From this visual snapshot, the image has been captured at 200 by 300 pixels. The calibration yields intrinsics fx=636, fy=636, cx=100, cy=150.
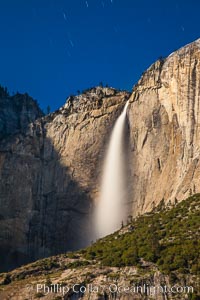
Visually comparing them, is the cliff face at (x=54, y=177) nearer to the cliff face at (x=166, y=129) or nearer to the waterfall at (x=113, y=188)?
the waterfall at (x=113, y=188)

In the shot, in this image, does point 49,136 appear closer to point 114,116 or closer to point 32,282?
point 114,116

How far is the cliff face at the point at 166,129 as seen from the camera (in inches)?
2496

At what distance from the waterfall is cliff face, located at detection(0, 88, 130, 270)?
0.95 metres

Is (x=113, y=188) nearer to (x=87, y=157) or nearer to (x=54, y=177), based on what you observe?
(x=87, y=157)

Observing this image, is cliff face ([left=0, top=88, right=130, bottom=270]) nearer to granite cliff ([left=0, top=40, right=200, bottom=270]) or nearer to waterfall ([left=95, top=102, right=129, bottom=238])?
granite cliff ([left=0, top=40, right=200, bottom=270])

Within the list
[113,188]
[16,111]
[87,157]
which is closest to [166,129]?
[113,188]

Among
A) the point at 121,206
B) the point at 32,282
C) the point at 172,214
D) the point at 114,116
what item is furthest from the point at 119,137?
the point at 32,282

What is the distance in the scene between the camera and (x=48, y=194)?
74625 mm

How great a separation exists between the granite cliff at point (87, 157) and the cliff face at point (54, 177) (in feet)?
0.37

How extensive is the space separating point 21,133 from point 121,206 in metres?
17.4

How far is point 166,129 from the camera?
67.8 m

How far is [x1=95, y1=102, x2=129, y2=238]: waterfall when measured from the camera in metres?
70.3

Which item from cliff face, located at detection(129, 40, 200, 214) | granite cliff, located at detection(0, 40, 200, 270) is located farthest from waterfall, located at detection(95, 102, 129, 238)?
cliff face, located at detection(129, 40, 200, 214)

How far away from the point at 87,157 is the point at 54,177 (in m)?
4.87
